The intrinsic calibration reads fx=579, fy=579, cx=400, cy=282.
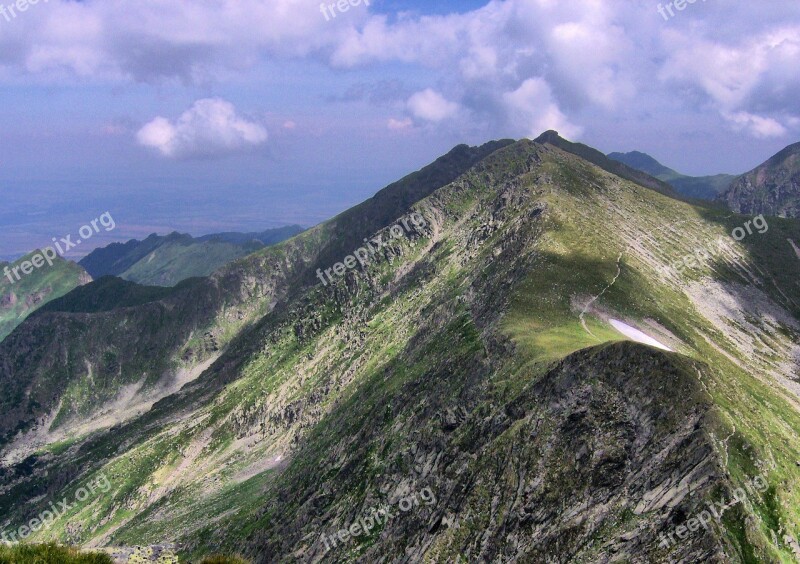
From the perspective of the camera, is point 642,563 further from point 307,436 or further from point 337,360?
point 337,360

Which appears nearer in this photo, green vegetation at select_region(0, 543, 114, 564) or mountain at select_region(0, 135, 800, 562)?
green vegetation at select_region(0, 543, 114, 564)

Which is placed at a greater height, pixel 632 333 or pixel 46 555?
pixel 46 555

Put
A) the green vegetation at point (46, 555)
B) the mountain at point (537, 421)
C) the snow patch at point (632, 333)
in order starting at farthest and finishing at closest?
the snow patch at point (632, 333)
the mountain at point (537, 421)
the green vegetation at point (46, 555)

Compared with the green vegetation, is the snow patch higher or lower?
lower

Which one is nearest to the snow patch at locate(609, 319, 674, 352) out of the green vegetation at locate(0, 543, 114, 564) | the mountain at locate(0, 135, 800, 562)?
the mountain at locate(0, 135, 800, 562)

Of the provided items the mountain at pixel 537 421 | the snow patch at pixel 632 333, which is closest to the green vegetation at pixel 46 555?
the mountain at pixel 537 421

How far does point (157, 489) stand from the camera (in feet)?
614

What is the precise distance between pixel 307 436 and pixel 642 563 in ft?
410

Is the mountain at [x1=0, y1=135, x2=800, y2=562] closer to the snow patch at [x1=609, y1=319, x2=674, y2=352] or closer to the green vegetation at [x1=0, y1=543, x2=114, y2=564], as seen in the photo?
the snow patch at [x1=609, y1=319, x2=674, y2=352]

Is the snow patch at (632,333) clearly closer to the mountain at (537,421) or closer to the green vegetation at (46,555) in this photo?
the mountain at (537,421)

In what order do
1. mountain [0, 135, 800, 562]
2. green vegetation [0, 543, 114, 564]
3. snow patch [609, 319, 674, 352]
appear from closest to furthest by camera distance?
1. green vegetation [0, 543, 114, 564]
2. mountain [0, 135, 800, 562]
3. snow patch [609, 319, 674, 352]

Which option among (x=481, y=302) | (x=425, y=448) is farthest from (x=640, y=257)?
(x=425, y=448)

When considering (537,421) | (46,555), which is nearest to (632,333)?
(537,421)

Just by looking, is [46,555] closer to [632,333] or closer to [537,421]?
[537,421]
